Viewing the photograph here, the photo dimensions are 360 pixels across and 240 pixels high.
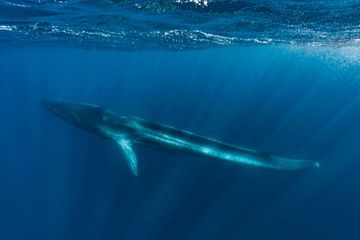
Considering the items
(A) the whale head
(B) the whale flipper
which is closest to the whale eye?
(A) the whale head

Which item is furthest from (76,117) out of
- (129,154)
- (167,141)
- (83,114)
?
(167,141)

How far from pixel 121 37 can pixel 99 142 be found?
833 centimetres

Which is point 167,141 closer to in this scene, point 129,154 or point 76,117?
point 129,154

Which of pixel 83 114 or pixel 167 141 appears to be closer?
pixel 167 141

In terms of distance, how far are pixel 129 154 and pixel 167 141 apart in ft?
4.46

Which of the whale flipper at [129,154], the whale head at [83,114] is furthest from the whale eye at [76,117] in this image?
the whale flipper at [129,154]

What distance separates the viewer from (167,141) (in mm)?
11992

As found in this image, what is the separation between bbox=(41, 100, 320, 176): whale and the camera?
11844 millimetres

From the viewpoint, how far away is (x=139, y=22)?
18.7 meters

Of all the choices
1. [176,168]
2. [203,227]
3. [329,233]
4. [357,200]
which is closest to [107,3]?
[176,168]

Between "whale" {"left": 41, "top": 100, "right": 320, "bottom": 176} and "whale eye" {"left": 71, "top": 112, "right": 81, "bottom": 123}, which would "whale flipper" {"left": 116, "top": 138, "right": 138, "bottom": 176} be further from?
"whale eye" {"left": 71, "top": 112, "right": 81, "bottom": 123}

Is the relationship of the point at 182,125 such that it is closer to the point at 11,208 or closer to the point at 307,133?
the point at 307,133

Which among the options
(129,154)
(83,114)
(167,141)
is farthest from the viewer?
(83,114)

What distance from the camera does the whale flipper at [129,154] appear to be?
1115cm
